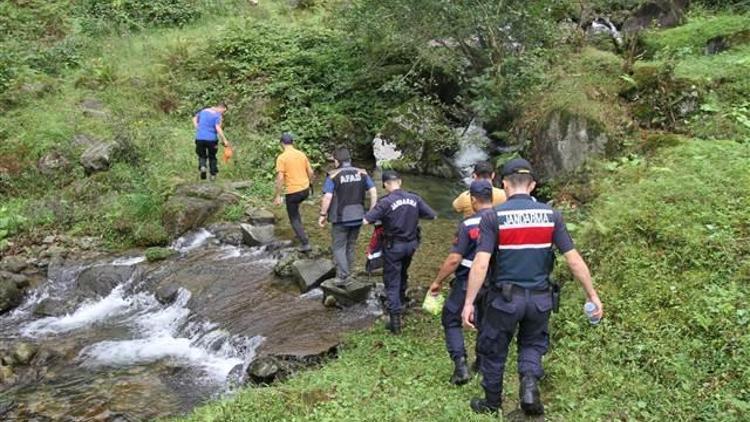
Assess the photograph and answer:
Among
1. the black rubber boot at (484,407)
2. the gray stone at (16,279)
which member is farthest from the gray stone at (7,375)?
the black rubber boot at (484,407)

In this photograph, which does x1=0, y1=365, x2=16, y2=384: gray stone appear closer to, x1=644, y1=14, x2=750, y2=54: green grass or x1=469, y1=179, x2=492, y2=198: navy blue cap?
x1=469, y1=179, x2=492, y2=198: navy blue cap

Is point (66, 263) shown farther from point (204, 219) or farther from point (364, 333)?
point (364, 333)

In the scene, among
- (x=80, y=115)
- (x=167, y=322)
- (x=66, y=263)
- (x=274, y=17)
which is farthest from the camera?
(x=274, y=17)

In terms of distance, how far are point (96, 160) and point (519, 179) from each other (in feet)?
40.7

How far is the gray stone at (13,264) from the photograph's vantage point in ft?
37.8

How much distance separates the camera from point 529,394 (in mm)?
5445

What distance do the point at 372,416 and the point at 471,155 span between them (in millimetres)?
13151

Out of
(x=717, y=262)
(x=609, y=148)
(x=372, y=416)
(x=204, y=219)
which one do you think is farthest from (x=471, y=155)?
(x=372, y=416)

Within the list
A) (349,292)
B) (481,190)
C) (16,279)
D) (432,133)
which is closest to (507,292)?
(481,190)

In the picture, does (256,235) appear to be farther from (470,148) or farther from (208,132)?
(470,148)

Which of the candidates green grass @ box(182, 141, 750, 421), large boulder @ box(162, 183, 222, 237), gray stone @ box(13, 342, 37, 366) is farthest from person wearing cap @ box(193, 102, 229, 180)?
green grass @ box(182, 141, 750, 421)

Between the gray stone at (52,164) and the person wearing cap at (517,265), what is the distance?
42.8ft

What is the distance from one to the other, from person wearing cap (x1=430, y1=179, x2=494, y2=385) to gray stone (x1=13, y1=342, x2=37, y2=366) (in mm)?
6039

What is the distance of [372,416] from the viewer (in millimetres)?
5641
